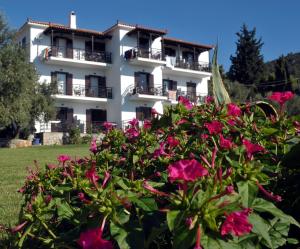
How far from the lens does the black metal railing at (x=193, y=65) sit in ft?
120

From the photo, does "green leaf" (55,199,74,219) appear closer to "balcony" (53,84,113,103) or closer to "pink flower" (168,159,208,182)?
"pink flower" (168,159,208,182)

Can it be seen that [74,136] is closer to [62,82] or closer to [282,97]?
[62,82]

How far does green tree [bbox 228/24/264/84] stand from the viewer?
48438 millimetres

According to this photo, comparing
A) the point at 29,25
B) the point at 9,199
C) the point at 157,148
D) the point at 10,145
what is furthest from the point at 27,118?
the point at 157,148

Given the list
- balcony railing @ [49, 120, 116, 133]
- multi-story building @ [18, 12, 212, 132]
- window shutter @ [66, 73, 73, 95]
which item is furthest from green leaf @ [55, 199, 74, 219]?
window shutter @ [66, 73, 73, 95]

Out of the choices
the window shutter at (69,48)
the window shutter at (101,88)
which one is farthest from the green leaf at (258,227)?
the window shutter at (101,88)

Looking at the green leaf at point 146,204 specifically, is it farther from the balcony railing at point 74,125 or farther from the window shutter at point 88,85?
the window shutter at point 88,85

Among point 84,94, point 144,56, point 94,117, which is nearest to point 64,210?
point 84,94

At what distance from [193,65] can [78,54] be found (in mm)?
9645

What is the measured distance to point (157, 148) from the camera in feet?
7.37

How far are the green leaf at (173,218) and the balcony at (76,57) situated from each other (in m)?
30.5

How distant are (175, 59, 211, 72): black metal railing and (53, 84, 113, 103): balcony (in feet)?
20.7

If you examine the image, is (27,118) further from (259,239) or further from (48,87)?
(259,239)

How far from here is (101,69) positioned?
112ft
